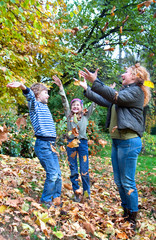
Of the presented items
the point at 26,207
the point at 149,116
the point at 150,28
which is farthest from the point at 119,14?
the point at 26,207

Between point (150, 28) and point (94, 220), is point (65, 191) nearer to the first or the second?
point (94, 220)

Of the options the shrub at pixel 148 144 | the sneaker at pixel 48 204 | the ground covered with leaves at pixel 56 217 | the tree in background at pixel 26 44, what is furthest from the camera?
the shrub at pixel 148 144

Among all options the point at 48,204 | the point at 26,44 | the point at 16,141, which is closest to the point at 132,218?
the point at 48,204

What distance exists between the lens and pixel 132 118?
263cm

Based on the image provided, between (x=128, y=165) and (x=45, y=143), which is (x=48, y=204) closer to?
(x=45, y=143)

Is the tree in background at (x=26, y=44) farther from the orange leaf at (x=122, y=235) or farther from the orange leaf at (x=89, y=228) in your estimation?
the orange leaf at (x=122, y=235)

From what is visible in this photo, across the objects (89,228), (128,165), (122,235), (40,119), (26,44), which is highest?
(26,44)

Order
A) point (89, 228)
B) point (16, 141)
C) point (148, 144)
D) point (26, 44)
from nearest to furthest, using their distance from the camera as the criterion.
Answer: point (89, 228), point (26, 44), point (16, 141), point (148, 144)

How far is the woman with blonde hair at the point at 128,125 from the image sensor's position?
2.52 meters

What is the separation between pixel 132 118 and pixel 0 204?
5.96 ft

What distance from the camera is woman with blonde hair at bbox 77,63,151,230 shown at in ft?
8.26

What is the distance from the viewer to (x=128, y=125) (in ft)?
8.37

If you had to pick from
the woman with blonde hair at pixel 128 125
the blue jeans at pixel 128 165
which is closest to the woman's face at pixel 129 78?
the woman with blonde hair at pixel 128 125

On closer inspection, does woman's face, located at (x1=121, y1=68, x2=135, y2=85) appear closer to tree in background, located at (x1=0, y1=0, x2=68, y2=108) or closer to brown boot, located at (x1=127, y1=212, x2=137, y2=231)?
brown boot, located at (x1=127, y1=212, x2=137, y2=231)
